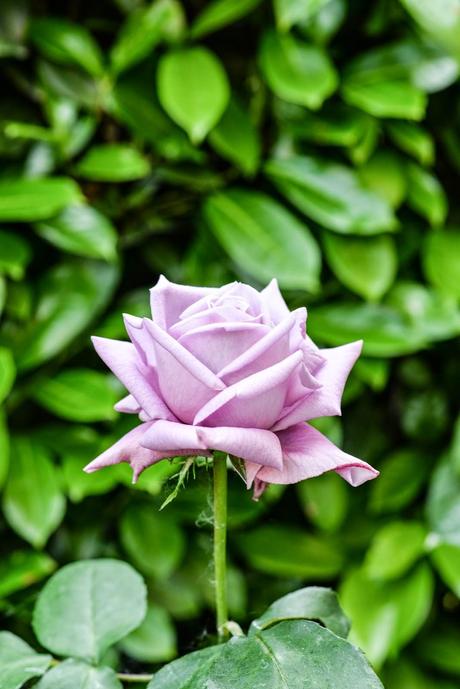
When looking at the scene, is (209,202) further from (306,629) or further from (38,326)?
(306,629)

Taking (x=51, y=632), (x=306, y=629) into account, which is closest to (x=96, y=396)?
(x=51, y=632)

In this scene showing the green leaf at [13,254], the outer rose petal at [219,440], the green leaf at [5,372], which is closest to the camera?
the outer rose petal at [219,440]

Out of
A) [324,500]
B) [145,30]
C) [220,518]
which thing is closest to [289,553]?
[324,500]

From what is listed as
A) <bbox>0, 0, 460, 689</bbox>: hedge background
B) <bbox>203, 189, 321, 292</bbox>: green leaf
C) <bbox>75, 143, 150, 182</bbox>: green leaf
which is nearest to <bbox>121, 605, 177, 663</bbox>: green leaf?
<bbox>0, 0, 460, 689</bbox>: hedge background

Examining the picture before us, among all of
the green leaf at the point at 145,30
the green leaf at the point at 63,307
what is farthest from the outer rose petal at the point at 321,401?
the green leaf at the point at 145,30

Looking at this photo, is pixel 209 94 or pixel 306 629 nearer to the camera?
pixel 306 629

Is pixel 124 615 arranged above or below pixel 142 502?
above

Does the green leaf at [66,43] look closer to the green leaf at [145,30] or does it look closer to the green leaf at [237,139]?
the green leaf at [145,30]
